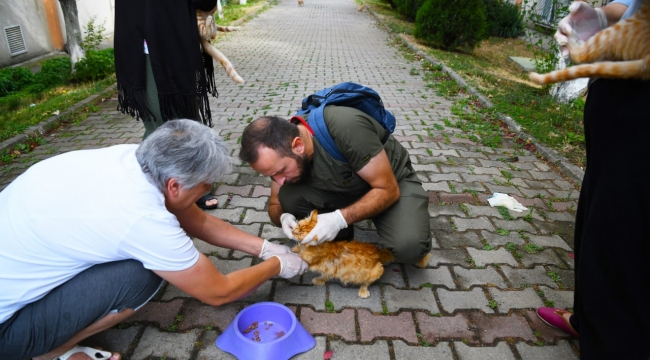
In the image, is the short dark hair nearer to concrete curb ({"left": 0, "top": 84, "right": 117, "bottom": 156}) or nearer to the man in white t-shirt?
the man in white t-shirt

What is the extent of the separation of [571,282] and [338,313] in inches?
64.7

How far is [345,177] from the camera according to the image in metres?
2.78

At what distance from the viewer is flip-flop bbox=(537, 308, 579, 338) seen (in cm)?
239

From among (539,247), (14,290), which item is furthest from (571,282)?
(14,290)

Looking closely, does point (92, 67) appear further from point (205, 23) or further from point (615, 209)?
point (615, 209)

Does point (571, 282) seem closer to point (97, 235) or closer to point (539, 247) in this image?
point (539, 247)

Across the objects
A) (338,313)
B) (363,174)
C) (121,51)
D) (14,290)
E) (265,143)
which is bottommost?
(338,313)

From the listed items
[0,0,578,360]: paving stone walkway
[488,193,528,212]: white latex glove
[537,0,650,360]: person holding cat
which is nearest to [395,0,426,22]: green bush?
[0,0,578,360]: paving stone walkway

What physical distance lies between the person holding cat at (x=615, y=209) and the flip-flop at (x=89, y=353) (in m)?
2.38

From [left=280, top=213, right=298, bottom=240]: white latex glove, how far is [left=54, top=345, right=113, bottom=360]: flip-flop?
3.92 feet

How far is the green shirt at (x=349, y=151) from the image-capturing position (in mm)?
2553

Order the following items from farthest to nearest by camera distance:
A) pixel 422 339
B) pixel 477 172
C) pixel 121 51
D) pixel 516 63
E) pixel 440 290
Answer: pixel 516 63
pixel 477 172
pixel 121 51
pixel 440 290
pixel 422 339

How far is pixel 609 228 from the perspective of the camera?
1.76m

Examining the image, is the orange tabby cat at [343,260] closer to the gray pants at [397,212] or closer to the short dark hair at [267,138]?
the gray pants at [397,212]
